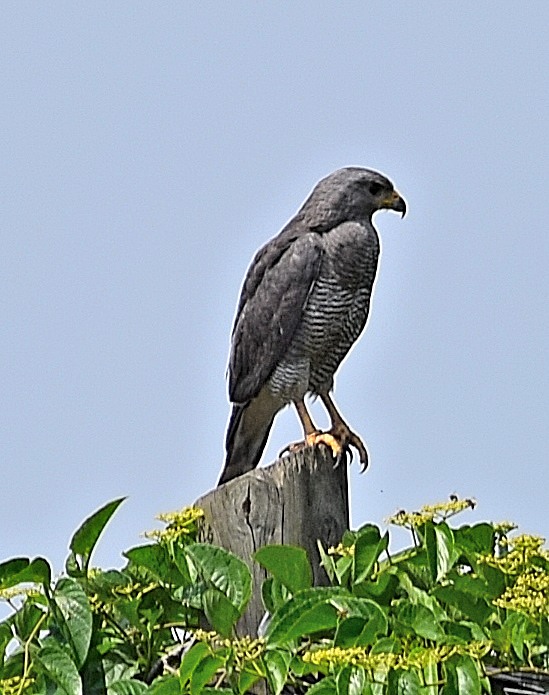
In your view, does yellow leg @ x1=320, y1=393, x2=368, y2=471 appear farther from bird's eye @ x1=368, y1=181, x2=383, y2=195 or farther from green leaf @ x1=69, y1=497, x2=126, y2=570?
green leaf @ x1=69, y1=497, x2=126, y2=570

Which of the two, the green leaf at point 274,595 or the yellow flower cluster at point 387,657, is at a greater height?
the green leaf at point 274,595

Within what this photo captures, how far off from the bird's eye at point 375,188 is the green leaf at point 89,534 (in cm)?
357

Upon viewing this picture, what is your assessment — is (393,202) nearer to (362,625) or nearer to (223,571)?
(223,571)

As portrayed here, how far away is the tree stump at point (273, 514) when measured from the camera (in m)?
2.35

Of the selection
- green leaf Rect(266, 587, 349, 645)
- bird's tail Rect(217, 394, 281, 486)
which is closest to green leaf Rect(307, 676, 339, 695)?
green leaf Rect(266, 587, 349, 645)

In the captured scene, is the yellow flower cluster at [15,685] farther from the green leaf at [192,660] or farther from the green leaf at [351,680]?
the green leaf at [351,680]

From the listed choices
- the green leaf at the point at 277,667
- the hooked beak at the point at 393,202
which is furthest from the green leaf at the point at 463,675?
the hooked beak at the point at 393,202

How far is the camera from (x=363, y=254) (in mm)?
5172

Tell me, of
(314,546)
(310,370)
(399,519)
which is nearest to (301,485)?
(314,546)

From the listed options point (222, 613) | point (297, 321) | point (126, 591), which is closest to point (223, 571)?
point (222, 613)

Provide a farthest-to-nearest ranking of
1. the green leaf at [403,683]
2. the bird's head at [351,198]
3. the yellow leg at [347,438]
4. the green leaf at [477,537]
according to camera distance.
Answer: the bird's head at [351,198], the yellow leg at [347,438], the green leaf at [477,537], the green leaf at [403,683]

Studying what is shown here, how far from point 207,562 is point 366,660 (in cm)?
44

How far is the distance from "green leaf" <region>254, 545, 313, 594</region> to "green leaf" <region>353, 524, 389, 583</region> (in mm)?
83

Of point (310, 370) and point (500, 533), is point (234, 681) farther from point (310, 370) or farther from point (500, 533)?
point (310, 370)
